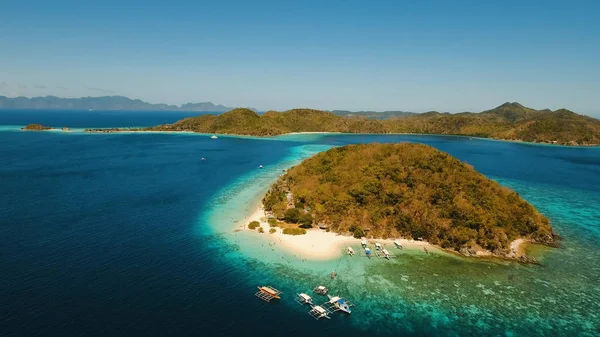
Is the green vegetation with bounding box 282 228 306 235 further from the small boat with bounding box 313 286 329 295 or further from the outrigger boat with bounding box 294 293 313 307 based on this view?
the outrigger boat with bounding box 294 293 313 307

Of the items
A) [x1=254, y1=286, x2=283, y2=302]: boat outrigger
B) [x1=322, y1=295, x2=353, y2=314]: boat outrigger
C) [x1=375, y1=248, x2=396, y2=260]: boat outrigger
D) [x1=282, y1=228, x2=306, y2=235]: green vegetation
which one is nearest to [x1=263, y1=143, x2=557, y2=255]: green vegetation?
[x1=282, y1=228, x2=306, y2=235]: green vegetation

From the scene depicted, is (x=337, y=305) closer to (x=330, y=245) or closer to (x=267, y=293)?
(x=267, y=293)

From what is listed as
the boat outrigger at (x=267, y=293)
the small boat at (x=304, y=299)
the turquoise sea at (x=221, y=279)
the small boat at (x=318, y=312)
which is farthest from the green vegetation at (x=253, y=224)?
the small boat at (x=318, y=312)

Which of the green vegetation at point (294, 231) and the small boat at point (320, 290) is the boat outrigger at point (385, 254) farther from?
the green vegetation at point (294, 231)

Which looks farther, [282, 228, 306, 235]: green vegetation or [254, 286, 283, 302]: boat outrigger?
[282, 228, 306, 235]: green vegetation

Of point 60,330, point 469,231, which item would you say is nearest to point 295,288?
point 60,330

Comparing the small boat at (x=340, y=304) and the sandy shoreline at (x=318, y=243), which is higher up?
the sandy shoreline at (x=318, y=243)

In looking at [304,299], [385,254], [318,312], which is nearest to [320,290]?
[304,299]

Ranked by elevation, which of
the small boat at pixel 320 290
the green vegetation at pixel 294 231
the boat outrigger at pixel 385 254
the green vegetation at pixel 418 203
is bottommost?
the small boat at pixel 320 290
